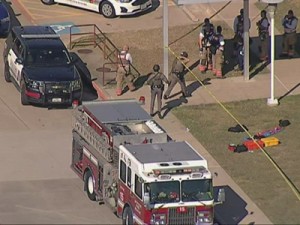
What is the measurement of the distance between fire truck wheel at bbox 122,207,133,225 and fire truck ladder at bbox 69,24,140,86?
1199 cm

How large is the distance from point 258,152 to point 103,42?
1078cm

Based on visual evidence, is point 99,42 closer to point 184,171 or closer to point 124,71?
point 124,71

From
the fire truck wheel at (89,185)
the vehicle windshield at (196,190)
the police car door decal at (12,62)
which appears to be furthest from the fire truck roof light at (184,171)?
the police car door decal at (12,62)

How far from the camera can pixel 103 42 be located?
45031 millimetres

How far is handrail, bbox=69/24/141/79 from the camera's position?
4348cm

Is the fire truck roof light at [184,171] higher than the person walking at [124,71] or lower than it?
higher

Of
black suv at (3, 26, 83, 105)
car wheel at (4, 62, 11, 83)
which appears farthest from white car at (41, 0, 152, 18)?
car wheel at (4, 62, 11, 83)

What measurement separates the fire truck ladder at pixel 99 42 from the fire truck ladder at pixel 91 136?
8377 millimetres

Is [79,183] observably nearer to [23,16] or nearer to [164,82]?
[164,82]

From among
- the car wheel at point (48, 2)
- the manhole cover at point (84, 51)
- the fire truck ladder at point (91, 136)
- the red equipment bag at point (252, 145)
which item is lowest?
the car wheel at point (48, 2)

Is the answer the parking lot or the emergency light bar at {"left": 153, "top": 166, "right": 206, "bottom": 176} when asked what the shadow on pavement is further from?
the parking lot

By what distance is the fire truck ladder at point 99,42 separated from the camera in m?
42.7

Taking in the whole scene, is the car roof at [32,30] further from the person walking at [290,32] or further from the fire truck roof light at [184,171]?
the fire truck roof light at [184,171]

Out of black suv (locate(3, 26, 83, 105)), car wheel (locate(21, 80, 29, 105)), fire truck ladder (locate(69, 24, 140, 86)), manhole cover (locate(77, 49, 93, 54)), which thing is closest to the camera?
black suv (locate(3, 26, 83, 105))
